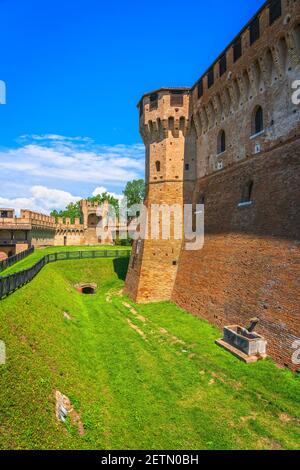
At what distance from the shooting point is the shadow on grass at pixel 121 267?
28516 mm

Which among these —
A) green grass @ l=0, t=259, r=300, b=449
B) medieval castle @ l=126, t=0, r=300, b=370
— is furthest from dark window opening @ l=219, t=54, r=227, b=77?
green grass @ l=0, t=259, r=300, b=449

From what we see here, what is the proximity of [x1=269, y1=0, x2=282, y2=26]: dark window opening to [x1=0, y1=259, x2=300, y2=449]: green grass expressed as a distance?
15434mm

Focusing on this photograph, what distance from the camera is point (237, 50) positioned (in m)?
17.0

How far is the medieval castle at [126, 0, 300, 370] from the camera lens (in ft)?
41.7

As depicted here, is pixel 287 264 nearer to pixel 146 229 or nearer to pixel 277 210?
pixel 277 210

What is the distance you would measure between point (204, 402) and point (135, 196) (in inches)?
2023

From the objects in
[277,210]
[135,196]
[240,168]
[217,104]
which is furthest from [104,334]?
[135,196]

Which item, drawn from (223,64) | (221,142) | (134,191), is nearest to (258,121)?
(221,142)

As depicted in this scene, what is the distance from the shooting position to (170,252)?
22.5 m

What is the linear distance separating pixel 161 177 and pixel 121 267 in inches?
424

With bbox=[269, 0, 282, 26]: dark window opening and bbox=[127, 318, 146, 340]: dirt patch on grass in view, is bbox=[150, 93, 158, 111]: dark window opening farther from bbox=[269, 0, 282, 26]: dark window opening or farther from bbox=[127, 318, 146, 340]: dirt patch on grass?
bbox=[127, 318, 146, 340]: dirt patch on grass

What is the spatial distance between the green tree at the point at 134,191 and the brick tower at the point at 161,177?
34478 mm

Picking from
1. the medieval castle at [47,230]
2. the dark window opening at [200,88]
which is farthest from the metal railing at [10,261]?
the dark window opening at [200,88]

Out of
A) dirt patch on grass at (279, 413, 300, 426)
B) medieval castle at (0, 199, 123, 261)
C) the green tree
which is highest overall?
the green tree
